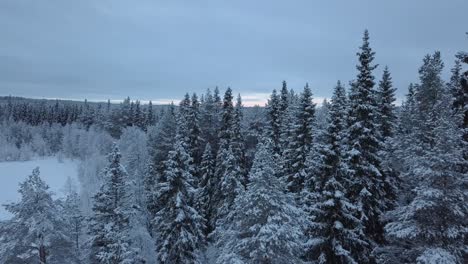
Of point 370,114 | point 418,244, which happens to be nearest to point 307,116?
point 370,114

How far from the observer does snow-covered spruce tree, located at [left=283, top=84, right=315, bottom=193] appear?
32469 mm

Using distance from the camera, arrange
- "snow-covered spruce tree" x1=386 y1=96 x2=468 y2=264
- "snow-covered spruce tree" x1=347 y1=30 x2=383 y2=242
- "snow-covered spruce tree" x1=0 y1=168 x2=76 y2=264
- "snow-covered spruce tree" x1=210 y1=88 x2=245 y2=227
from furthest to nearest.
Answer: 1. "snow-covered spruce tree" x1=210 y1=88 x2=245 y2=227
2. "snow-covered spruce tree" x1=347 y1=30 x2=383 y2=242
3. "snow-covered spruce tree" x1=0 y1=168 x2=76 y2=264
4. "snow-covered spruce tree" x1=386 y1=96 x2=468 y2=264

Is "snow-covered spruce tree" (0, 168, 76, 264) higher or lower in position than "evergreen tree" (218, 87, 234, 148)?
lower

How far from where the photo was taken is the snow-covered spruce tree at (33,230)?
71.4 feet

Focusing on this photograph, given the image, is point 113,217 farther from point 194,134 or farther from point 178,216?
point 194,134

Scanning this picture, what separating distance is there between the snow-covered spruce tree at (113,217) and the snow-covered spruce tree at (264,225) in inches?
333

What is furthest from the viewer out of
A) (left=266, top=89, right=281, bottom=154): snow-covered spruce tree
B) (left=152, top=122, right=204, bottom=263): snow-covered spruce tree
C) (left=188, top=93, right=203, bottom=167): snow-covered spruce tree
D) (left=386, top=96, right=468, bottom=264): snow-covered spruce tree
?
(left=188, top=93, right=203, bottom=167): snow-covered spruce tree

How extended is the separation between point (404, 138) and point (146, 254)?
20157mm

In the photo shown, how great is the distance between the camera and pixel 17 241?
862 inches

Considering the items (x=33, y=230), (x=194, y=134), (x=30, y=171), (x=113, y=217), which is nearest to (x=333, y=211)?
(x=113, y=217)

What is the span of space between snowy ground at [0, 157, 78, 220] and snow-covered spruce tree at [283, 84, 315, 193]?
279 ft

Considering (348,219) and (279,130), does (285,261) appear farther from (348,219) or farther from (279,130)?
(279,130)

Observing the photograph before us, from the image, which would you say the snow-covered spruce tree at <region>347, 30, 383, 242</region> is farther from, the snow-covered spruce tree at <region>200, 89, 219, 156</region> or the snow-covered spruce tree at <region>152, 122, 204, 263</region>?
the snow-covered spruce tree at <region>200, 89, 219, 156</region>

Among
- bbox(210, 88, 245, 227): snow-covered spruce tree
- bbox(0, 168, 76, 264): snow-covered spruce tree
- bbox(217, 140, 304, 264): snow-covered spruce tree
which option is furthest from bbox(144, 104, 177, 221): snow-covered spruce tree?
bbox(217, 140, 304, 264): snow-covered spruce tree
